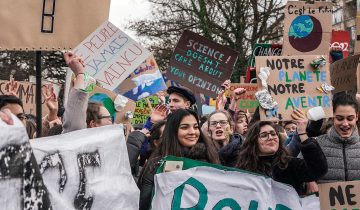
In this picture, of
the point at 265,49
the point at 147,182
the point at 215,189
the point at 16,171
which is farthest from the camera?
the point at 265,49

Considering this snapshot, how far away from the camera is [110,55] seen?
21.8 ft

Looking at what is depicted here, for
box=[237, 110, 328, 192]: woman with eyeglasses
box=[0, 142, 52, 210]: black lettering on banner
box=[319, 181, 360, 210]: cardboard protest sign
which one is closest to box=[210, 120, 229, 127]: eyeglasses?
box=[237, 110, 328, 192]: woman with eyeglasses

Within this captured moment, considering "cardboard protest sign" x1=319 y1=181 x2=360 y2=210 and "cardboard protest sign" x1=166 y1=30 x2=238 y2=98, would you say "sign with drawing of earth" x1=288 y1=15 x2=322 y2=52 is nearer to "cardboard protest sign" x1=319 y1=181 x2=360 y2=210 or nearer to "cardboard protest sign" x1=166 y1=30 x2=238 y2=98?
"cardboard protest sign" x1=319 y1=181 x2=360 y2=210

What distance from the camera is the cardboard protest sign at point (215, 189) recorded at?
16.0 ft

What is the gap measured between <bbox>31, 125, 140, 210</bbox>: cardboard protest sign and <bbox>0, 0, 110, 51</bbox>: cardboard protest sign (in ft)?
2.64

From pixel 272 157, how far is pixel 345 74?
1978 mm

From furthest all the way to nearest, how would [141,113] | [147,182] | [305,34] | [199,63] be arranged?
[199,63] < [141,113] < [305,34] < [147,182]

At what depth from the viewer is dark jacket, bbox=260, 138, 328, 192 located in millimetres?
5051

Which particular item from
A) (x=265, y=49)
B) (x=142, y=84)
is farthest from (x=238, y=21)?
(x=142, y=84)

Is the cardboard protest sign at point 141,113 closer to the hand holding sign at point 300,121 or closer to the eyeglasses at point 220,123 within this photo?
the eyeglasses at point 220,123

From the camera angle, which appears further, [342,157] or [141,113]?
[141,113]

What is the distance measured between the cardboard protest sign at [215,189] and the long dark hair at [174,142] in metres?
0.13

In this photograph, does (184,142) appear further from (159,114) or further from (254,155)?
(159,114)

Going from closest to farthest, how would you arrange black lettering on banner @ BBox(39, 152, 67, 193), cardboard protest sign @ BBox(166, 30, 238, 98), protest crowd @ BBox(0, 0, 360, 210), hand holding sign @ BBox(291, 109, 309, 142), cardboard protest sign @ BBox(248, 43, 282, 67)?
black lettering on banner @ BBox(39, 152, 67, 193), protest crowd @ BBox(0, 0, 360, 210), hand holding sign @ BBox(291, 109, 309, 142), cardboard protest sign @ BBox(166, 30, 238, 98), cardboard protest sign @ BBox(248, 43, 282, 67)
